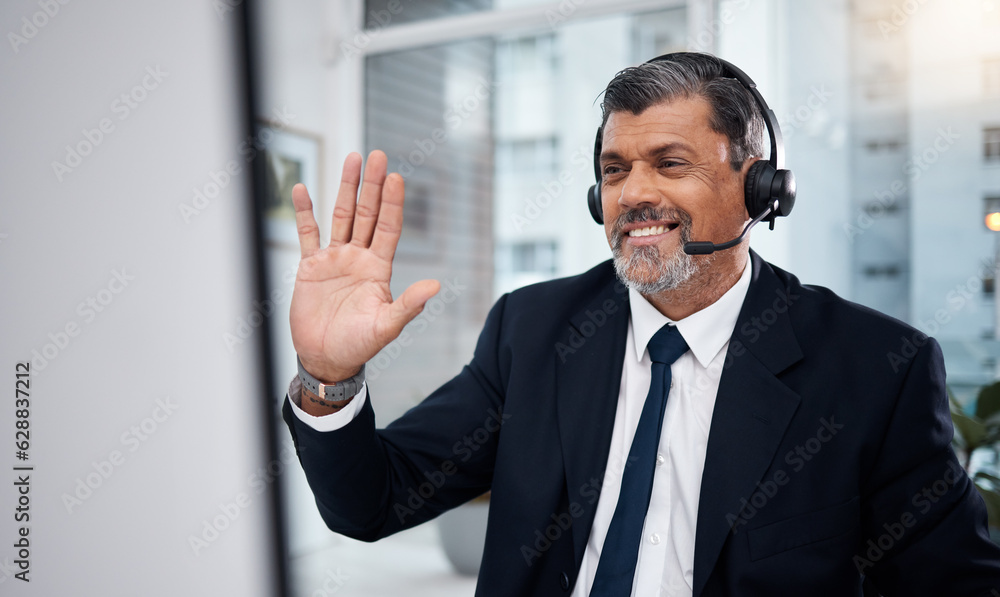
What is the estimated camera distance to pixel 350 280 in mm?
1057

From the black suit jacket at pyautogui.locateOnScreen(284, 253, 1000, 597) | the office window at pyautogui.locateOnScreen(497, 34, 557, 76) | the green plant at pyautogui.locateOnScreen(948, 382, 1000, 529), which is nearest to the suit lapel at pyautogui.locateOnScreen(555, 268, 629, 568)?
the black suit jacket at pyautogui.locateOnScreen(284, 253, 1000, 597)

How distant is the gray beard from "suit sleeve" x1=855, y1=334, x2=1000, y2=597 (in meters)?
0.38

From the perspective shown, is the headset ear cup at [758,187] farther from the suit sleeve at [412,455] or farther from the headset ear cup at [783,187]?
the suit sleeve at [412,455]

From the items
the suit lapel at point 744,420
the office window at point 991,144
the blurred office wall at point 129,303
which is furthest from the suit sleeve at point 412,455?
the office window at point 991,144

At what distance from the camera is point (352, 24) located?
317 centimetres

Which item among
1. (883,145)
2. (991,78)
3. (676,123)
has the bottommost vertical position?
(676,123)

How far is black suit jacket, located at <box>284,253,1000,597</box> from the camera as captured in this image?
1.01 meters

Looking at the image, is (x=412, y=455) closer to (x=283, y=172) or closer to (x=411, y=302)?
(x=411, y=302)

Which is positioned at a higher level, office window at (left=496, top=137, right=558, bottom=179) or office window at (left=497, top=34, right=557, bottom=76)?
office window at (left=497, top=34, right=557, bottom=76)

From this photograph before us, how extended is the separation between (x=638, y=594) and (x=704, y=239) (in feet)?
1.98

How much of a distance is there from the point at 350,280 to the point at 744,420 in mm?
662

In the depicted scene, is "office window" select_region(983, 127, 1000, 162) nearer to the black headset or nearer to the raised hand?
the black headset

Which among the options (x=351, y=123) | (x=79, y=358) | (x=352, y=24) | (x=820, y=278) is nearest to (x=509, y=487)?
(x=79, y=358)

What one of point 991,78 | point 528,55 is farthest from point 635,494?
point 528,55
